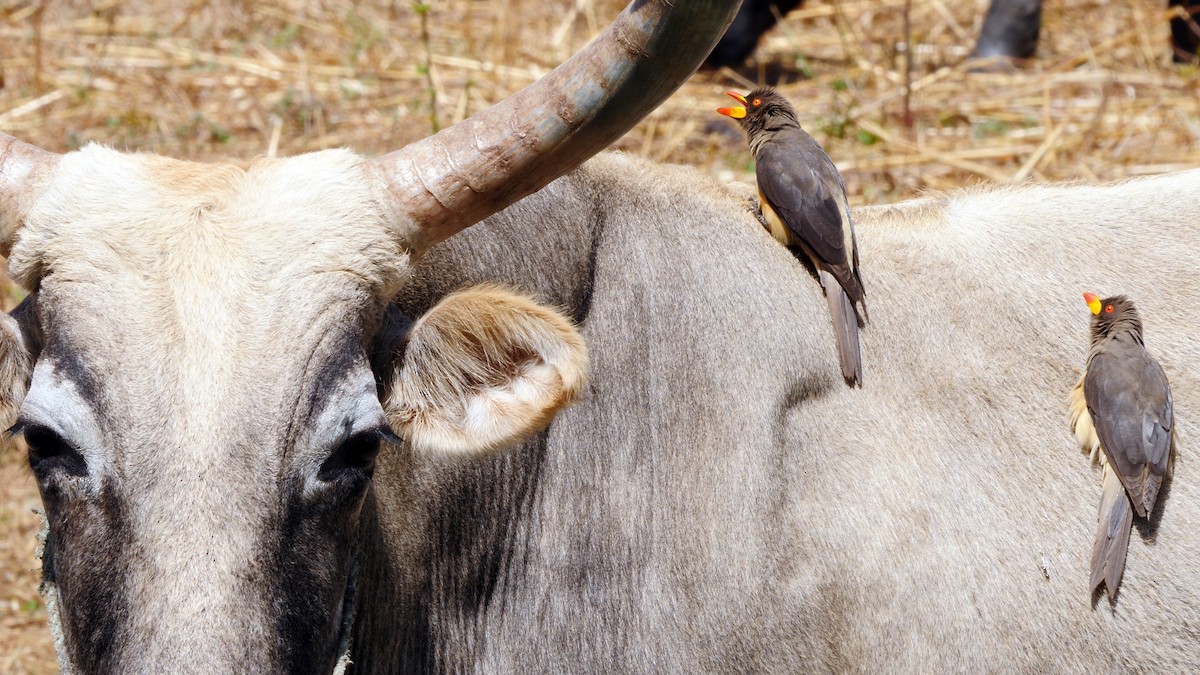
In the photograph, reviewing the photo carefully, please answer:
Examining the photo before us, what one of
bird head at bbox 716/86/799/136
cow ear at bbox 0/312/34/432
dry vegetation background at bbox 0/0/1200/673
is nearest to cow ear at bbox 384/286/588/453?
cow ear at bbox 0/312/34/432

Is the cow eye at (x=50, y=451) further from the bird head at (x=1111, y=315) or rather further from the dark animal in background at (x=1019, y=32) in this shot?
the dark animal in background at (x=1019, y=32)

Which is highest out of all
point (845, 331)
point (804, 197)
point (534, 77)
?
point (804, 197)

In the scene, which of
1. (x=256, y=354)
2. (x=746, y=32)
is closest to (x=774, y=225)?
(x=256, y=354)

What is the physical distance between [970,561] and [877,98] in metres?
5.98

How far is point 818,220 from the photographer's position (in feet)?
11.0

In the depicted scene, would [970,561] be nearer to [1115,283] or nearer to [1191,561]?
[1191,561]

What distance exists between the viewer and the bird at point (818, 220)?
10.8 ft

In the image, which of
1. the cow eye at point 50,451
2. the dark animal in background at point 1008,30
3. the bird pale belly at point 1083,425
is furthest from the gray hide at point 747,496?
the dark animal in background at point 1008,30

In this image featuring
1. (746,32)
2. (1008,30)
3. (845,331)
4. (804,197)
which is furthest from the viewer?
(746,32)

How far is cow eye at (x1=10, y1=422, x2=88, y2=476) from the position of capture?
2.51 m

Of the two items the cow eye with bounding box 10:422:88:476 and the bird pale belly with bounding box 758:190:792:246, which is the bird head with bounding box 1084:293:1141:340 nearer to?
the bird pale belly with bounding box 758:190:792:246

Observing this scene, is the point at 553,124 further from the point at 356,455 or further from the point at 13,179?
the point at 13,179

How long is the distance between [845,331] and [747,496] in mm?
505

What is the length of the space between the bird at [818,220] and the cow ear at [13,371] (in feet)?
6.31
